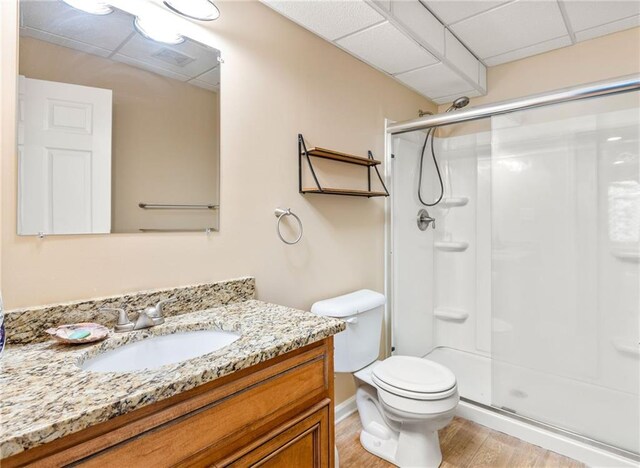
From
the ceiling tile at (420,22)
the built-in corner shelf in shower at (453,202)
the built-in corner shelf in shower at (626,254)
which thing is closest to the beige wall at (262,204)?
the ceiling tile at (420,22)

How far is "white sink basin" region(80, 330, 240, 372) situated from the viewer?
95 cm

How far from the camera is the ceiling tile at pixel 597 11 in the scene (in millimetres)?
1841

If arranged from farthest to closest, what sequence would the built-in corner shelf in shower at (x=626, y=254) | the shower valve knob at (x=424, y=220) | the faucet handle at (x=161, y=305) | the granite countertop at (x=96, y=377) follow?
the shower valve knob at (x=424, y=220) → the built-in corner shelf in shower at (x=626, y=254) → the faucet handle at (x=161, y=305) → the granite countertop at (x=96, y=377)

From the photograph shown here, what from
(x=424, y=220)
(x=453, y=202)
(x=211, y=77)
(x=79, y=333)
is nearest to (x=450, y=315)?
(x=424, y=220)

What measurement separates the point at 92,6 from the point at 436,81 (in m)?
2.05

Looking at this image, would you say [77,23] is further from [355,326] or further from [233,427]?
[355,326]

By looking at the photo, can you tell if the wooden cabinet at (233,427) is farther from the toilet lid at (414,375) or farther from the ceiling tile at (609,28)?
the ceiling tile at (609,28)

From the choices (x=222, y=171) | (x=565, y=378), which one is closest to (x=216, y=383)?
(x=222, y=171)

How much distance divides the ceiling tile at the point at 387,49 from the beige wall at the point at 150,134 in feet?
3.10

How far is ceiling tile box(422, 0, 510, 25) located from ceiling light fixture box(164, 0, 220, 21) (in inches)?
46.9

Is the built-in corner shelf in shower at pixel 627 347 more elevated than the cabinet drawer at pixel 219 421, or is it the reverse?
the cabinet drawer at pixel 219 421

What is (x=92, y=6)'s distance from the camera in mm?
1085

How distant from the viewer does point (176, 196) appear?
50.9 inches

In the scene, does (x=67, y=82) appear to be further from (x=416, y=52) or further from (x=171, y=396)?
(x=416, y=52)
